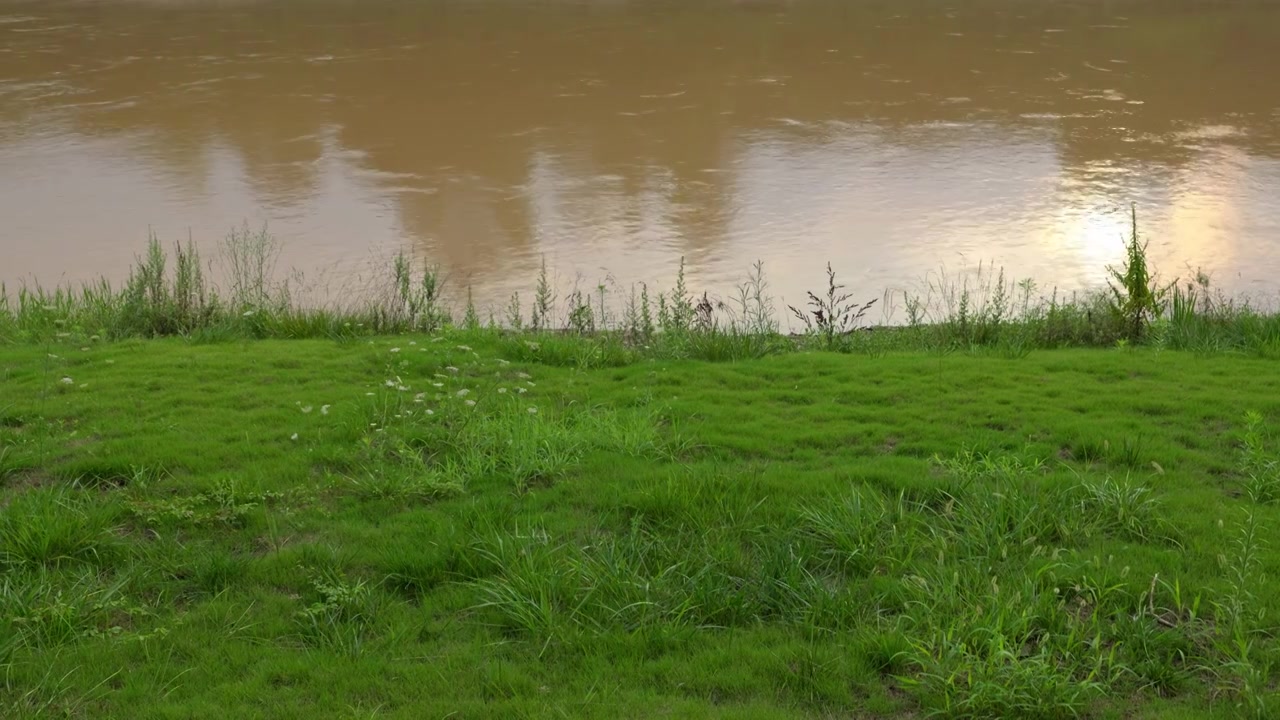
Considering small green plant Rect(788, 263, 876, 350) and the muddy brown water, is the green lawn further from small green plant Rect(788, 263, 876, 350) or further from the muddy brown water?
the muddy brown water

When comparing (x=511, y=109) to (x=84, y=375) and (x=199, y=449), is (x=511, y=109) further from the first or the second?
(x=199, y=449)

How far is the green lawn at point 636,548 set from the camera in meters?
3.38

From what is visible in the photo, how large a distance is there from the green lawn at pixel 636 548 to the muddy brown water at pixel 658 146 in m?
3.98

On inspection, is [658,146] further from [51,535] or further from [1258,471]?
[51,535]

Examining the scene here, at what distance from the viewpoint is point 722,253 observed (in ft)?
33.7

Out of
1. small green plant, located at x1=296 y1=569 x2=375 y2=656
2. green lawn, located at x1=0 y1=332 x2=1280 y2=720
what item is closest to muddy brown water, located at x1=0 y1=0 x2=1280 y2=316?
green lawn, located at x1=0 y1=332 x2=1280 y2=720

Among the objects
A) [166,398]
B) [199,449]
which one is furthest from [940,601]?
[166,398]

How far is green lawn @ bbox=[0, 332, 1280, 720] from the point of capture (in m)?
3.38

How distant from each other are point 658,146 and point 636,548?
10.5m

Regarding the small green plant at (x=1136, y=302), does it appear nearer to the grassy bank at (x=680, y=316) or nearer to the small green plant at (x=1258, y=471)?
the grassy bank at (x=680, y=316)

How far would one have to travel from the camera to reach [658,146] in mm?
14109

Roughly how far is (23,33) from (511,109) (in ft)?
46.4

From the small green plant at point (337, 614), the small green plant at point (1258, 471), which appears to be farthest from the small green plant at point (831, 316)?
the small green plant at point (337, 614)

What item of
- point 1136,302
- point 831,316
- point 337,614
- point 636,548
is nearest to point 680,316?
point 831,316
